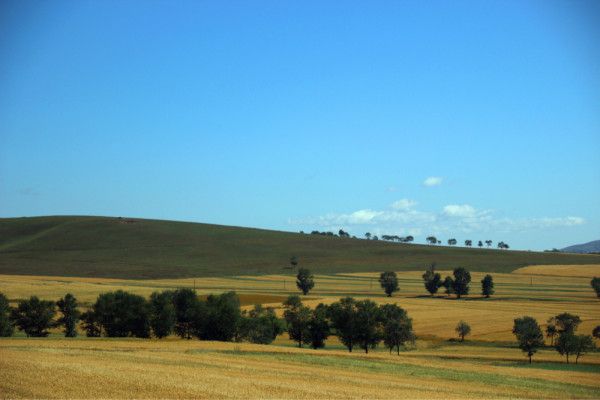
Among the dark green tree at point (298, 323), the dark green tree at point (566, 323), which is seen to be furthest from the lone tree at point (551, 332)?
the dark green tree at point (298, 323)

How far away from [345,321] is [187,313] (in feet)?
57.0

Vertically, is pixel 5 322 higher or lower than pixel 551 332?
higher

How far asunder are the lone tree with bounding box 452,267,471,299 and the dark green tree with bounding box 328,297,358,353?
5585 cm

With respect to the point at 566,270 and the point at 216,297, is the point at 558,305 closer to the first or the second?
the point at 216,297

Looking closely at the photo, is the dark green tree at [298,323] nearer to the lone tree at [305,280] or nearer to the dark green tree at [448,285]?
the lone tree at [305,280]

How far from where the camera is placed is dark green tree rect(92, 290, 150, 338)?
232ft

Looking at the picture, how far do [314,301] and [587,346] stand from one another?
152 feet

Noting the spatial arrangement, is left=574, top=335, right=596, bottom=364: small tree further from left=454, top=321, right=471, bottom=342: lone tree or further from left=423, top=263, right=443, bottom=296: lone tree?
left=423, top=263, right=443, bottom=296: lone tree

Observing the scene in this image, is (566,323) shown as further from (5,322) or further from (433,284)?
(5,322)

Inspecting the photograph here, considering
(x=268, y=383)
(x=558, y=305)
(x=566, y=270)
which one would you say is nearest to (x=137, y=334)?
(x=268, y=383)

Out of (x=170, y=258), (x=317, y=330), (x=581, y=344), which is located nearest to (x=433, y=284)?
(x=317, y=330)

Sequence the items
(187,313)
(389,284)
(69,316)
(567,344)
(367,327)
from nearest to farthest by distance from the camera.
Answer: (567,344), (187,313), (367,327), (69,316), (389,284)

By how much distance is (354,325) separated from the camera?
72.8 meters

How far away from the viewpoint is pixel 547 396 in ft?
112
